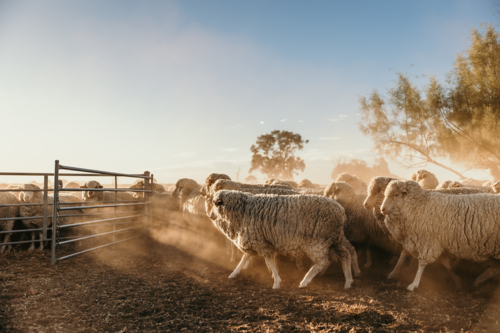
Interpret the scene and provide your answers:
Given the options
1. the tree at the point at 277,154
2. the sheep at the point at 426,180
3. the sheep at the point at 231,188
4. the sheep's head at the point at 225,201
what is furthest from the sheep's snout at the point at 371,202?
the tree at the point at 277,154

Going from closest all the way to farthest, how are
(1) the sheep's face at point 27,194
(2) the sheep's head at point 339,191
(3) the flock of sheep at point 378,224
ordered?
(3) the flock of sheep at point 378,224, (2) the sheep's head at point 339,191, (1) the sheep's face at point 27,194

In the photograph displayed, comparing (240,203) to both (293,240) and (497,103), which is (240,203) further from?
(497,103)

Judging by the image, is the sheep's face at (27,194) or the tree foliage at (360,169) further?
the tree foliage at (360,169)

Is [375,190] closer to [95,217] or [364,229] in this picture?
[364,229]

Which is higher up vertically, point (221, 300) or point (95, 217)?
point (95, 217)

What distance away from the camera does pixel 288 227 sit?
5645mm

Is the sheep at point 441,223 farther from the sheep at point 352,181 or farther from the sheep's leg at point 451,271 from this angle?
the sheep at point 352,181

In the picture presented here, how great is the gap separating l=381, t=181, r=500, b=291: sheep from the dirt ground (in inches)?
25.2

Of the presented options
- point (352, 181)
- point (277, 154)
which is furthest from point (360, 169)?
point (352, 181)

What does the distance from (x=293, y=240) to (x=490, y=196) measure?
3428mm

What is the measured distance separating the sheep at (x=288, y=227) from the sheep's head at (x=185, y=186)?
4.22 meters

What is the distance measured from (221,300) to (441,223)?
3.94m

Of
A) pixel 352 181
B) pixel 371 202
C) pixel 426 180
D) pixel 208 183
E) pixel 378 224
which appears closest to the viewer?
pixel 371 202

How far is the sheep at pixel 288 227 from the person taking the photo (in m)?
5.54
